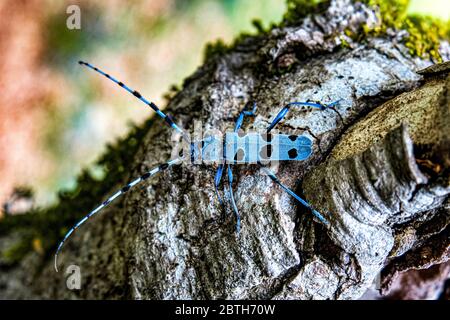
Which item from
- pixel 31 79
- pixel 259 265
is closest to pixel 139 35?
pixel 31 79

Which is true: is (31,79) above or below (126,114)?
above

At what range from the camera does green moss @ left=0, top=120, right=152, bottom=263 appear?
12.2 feet

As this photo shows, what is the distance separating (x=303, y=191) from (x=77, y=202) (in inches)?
99.1

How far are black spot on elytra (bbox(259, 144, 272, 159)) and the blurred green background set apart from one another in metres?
3.44

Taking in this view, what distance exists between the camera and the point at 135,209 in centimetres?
285

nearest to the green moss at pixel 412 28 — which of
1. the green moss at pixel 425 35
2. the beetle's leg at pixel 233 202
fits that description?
the green moss at pixel 425 35

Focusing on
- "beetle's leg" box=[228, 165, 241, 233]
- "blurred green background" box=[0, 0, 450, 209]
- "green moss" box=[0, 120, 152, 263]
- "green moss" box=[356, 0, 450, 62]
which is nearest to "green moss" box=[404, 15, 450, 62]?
"green moss" box=[356, 0, 450, 62]

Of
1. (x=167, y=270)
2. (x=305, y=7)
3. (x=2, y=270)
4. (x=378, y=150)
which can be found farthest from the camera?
(x=2, y=270)

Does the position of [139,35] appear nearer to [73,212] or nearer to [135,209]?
[73,212]

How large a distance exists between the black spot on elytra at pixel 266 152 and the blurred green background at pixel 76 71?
11.3ft

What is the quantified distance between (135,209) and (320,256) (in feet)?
4.29

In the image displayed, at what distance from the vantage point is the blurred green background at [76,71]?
5711 millimetres

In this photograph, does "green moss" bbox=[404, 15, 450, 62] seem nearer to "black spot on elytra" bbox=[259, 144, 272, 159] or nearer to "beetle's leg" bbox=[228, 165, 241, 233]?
"black spot on elytra" bbox=[259, 144, 272, 159]

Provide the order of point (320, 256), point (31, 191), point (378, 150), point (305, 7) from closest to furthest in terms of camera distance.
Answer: point (378, 150), point (320, 256), point (305, 7), point (31, 191)
